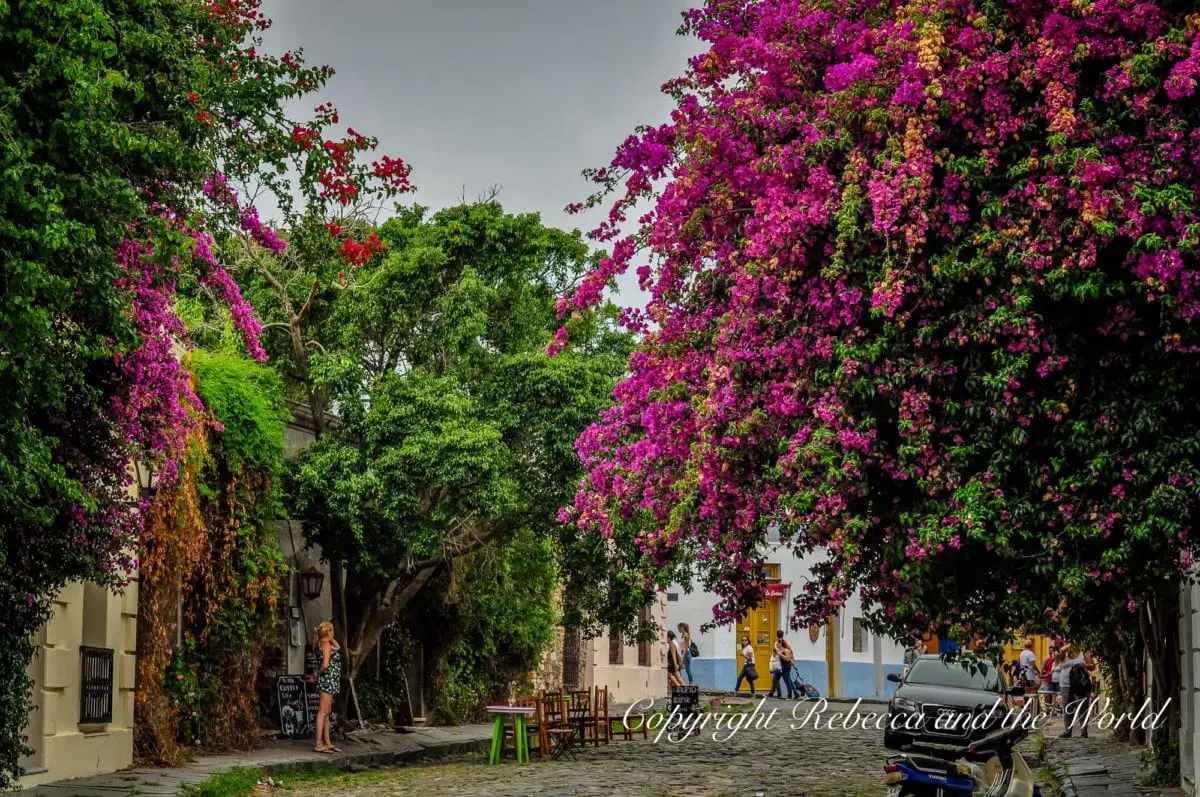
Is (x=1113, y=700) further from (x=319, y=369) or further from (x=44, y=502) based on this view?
(x=44, y=502)

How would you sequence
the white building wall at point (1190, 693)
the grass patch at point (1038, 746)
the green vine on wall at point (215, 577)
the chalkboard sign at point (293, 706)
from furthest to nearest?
the chalkboard sign at point (293, 706), the grass patch at point (1038, 746), the green vine on wall at point (215, 577), the white building wall at point (1190, 693)

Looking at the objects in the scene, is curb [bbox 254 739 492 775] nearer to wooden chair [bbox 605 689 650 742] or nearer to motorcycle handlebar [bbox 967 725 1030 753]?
wooden chair [bbox 605 689 650 742]

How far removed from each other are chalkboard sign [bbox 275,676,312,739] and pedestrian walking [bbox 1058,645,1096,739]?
1187 centimetres

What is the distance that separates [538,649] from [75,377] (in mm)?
22275

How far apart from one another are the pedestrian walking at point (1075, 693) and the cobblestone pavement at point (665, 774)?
10.3 ft

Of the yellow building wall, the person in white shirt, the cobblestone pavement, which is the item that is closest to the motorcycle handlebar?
the cobblestone pavement

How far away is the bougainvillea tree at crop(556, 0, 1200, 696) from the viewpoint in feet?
29.2

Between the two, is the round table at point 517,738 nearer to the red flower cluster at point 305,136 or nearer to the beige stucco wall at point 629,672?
the red flower cluster at point 305,136

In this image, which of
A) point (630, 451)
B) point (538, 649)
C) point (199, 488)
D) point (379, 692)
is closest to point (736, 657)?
point (538, 649)

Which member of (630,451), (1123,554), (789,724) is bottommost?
(789,724)

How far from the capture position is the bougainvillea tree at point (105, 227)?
337 inches

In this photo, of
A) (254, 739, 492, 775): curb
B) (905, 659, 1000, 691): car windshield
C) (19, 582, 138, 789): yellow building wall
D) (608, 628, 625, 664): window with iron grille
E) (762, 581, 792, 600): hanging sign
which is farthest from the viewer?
(762, 581, 792, 600): hanging sign

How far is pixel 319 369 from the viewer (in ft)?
66.1

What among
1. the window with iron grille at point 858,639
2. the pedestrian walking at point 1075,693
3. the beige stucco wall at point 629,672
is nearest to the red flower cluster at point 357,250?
the pedestrian walking at point 1075,693
